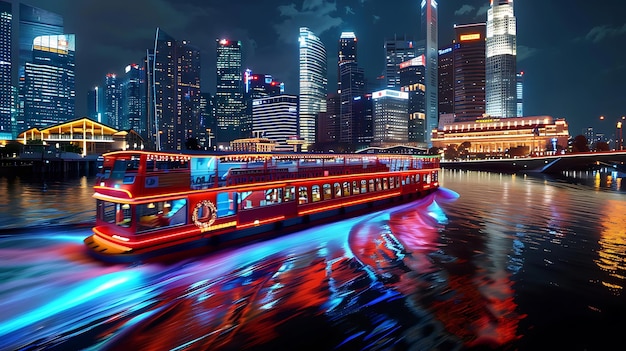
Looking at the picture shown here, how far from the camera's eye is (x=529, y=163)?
334 ft

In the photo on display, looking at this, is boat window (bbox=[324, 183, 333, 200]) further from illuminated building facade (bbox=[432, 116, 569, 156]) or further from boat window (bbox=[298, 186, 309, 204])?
illuminated building facade (bbox=[432, 116, 569, 156])

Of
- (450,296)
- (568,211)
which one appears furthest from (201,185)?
(568,211)

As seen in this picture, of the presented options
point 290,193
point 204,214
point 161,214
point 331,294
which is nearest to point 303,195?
point 290,193

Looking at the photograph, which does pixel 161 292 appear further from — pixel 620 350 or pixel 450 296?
pixel 620 350

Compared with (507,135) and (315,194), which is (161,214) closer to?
(315,194)

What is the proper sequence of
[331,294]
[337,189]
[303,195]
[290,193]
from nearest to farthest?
1. [331,294]
2. [290,193]
3. [303,195]
4. [337,189]

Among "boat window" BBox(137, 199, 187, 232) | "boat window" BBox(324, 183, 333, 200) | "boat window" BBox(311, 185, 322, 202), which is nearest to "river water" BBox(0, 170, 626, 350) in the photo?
"boat window" BBox(137, 199, 187, 232)

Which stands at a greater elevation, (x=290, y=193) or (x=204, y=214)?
(x=290, y=193)

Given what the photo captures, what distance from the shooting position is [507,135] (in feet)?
549

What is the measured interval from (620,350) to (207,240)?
46.9 ft

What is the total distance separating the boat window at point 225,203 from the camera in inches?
647

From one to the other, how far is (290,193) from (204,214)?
592 cm

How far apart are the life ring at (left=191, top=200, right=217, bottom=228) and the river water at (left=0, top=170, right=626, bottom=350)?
1.58 metres

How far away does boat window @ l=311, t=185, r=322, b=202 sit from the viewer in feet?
73.3
